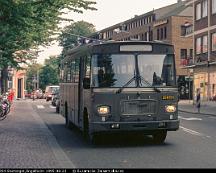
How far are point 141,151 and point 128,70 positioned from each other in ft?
7.32

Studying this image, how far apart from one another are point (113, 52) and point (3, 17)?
22.7 ft

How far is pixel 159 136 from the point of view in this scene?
15938 mm

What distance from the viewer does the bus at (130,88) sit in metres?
14.7

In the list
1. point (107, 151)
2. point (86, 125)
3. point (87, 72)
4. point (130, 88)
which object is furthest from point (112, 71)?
point (107, 151)

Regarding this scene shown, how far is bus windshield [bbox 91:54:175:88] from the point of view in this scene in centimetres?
1489

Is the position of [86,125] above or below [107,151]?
above

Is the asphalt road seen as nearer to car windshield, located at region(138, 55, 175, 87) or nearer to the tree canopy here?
car windshield, located at region(138, 55, 175, 87)

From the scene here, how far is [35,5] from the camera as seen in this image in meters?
20.6

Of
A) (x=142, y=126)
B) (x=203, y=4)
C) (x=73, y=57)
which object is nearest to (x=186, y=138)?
(x=142, y=126)

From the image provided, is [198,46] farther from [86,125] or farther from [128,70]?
[128,70]

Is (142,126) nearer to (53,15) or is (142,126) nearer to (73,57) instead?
(73,57)

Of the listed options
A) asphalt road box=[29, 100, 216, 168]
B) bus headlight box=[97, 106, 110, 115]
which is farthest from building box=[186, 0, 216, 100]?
bus headlight box=[97, 106, 110, 115]

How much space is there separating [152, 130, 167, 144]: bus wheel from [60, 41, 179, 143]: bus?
0.19 metres

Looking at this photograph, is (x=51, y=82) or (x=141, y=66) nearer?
(x=141, y=66)
